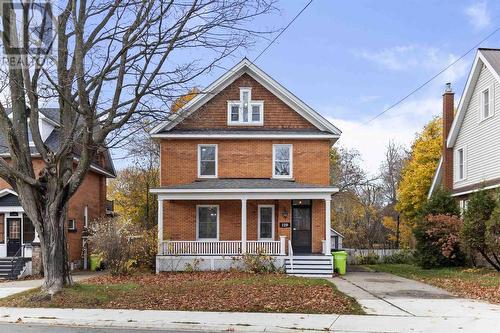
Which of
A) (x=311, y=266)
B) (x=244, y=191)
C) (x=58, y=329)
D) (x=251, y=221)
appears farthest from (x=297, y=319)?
(x=251, y=221)

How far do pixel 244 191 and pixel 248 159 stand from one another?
2.89m

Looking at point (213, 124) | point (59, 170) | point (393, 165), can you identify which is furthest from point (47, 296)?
point (393, 165)

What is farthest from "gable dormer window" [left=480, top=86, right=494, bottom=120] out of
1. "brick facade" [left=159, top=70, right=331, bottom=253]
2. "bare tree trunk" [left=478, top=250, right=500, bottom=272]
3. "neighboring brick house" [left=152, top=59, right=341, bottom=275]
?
"brick facade" [left=159, top=70, right=331, bottom=253]

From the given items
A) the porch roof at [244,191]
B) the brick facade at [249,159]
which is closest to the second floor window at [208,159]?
the brick facade at [249,159]

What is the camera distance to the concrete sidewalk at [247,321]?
9.91m

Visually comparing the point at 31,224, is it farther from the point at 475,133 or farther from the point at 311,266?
the point at 475,133

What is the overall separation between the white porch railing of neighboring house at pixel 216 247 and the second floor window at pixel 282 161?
3734 mm

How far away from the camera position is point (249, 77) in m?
25.0

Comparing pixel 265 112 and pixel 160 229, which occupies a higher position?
pixel 265 112

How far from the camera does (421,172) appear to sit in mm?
37438

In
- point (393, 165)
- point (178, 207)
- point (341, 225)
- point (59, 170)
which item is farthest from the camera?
point (393, 165)

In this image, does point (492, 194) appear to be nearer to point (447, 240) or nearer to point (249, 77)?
point (447, 240)

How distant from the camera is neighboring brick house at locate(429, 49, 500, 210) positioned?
2278cm

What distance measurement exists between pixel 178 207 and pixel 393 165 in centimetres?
3613
